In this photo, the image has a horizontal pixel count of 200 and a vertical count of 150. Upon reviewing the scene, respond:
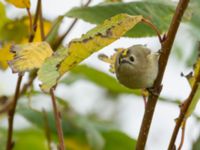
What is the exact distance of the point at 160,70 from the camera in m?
0.74

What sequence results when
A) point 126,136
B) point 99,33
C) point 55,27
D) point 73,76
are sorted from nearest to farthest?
point 99,33
point 55,27
point 126,136
point 73,76

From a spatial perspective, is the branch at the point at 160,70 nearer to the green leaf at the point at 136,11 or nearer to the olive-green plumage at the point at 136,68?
the olive-green plumage at the point at 136,68

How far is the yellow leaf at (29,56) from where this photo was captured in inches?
27.7

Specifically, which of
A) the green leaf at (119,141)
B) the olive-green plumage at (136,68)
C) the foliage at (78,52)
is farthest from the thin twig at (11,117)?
the green leaf at (119,141)

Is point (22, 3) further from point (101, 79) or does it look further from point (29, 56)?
point (101, 79)

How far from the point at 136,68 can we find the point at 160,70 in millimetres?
30

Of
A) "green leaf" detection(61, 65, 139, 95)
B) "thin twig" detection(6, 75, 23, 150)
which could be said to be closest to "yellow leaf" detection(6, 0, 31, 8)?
"thin twig" detection(6, 75, 23, 150)

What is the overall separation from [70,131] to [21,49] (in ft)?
1.94

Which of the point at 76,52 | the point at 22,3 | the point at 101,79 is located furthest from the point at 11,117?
the point at 101,79

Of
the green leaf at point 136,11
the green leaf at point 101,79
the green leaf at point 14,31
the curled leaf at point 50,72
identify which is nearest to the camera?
the curled leaf at point 50,72

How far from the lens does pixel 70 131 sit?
130 cm

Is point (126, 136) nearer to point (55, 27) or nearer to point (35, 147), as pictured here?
point (35, 147)

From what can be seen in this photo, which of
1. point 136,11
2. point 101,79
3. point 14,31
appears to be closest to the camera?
point 136,11

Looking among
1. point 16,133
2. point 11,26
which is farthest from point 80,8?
point 16,133
